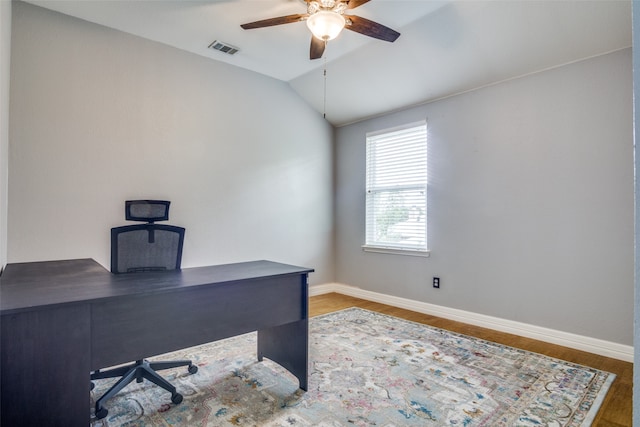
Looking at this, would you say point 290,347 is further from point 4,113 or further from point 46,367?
point 4,113

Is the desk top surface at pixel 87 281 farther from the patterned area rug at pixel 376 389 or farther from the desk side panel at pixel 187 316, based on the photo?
the patterned area rug at pixel 376 389

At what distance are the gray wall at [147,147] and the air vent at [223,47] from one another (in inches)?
10.4

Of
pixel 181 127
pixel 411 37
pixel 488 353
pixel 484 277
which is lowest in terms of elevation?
pixel 488 353

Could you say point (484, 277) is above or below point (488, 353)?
above

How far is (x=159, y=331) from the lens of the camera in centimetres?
156

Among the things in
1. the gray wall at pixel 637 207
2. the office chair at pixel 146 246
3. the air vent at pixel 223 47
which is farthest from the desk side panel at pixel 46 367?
the air vent at pixel 223 47

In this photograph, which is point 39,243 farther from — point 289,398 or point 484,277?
point 484,277

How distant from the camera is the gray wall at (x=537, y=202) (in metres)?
2.67

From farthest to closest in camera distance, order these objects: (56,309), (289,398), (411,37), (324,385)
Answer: (411,37) < (324,385) < (289,398) < (56,309)

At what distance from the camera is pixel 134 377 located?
209cm

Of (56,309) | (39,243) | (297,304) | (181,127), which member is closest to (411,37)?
(181,127)

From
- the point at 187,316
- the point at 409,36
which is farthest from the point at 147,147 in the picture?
the point at 409,36

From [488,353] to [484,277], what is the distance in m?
0.90

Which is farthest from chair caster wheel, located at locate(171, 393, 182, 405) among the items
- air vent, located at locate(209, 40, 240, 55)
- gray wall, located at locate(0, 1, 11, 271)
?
air vent, located at locate(209, 40, 240, 55)
